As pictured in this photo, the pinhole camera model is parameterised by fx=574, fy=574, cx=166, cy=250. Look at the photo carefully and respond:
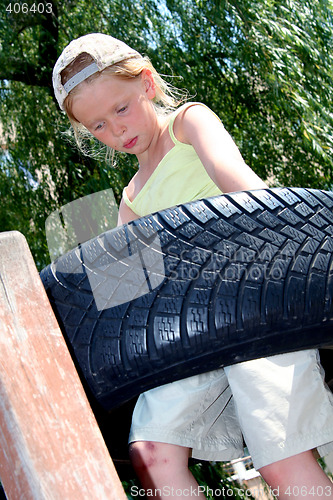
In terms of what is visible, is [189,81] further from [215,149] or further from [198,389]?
[198,389]

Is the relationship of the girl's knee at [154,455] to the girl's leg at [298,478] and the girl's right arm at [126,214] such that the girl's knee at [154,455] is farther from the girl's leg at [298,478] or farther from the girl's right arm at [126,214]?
the girl's right arm at [126,214]

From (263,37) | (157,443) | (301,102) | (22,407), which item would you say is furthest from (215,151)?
(263,37)

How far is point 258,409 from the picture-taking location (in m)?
0.83

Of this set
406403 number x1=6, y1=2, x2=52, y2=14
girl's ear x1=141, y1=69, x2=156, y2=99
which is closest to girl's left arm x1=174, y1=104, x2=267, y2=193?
girl's ear x1=141, y1=69, x2=156, y2=99

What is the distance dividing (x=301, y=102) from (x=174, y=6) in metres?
0.90

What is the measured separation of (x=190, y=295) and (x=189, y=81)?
8.35ft

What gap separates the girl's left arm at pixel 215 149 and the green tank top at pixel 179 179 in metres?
0.03

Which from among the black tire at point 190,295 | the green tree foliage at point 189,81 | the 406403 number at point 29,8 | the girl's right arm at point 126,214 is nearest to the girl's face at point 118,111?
the girl's right arm at point 126,214

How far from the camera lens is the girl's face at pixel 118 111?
120 centimetres

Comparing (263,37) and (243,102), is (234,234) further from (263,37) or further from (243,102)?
(243,102)

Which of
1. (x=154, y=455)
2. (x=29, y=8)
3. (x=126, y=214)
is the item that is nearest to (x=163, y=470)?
(x=154, y=455)

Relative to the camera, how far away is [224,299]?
76 centimetres

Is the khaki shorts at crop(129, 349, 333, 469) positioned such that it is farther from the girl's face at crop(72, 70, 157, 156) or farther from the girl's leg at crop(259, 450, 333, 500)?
the girl's face at crop(72, 70, 157, 156)

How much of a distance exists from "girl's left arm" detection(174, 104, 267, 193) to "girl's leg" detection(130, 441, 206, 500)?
0.44 meters
